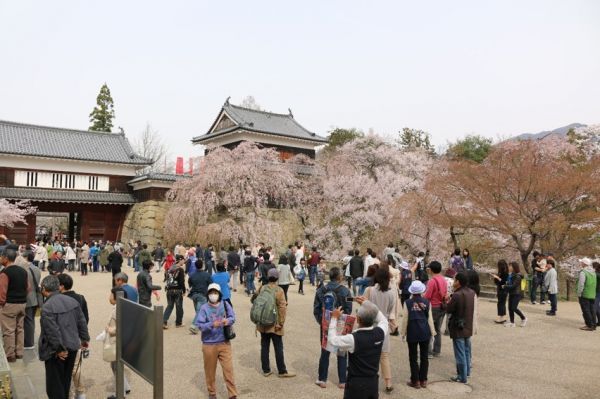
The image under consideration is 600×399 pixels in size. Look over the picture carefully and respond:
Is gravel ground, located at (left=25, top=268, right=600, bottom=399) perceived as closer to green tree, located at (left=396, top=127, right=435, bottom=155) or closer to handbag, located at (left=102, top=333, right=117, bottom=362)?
handbag, located at (left=102, top=333, right=117, bottom=362)

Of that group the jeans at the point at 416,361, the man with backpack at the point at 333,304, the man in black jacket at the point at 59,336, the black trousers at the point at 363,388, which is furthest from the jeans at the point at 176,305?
the black trousers at the point at 363,388

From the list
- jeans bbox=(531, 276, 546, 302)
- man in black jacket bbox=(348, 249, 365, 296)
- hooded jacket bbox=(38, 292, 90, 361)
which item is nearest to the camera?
hooded jacket bbox=(38, 292, 90, 361)

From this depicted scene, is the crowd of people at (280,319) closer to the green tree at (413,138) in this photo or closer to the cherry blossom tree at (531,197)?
the cherry blossom tree at (531,197)

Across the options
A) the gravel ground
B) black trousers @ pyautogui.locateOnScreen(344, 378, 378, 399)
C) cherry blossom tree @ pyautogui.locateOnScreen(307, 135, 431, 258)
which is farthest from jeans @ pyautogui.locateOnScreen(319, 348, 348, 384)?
cherry blossom tree @ pyautogui.locateOnScreen(307, 135, 431, 258)

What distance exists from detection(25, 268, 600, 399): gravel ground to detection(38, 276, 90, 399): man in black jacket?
115 centimetres

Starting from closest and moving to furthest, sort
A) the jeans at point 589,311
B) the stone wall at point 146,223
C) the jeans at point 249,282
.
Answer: the jeans at point 589,311 < the jeans at point 249,282 < the stone wall at point 146,223

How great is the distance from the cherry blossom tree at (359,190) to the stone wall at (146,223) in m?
10.4

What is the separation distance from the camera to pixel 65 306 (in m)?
5.30

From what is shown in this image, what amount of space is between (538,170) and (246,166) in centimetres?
1721

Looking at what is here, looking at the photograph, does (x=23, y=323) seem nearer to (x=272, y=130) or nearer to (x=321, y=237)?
(x=321, y=237)

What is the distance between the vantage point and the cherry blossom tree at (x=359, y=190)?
26.3 meters

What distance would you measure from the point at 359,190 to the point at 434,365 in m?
19.6

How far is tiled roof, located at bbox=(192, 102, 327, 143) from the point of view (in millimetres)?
33434

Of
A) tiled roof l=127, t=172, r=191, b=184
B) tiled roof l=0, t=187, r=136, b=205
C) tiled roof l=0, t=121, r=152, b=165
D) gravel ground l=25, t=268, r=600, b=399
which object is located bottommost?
gravel ground l=25, t=268, r=600, b=399
